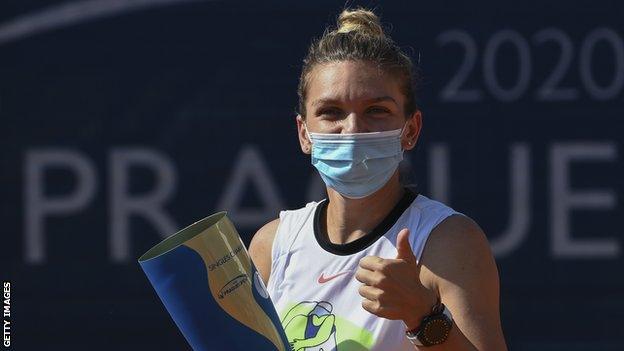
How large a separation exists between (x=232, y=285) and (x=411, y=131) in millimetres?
544

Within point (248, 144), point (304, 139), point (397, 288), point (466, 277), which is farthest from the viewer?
point (248, 144)

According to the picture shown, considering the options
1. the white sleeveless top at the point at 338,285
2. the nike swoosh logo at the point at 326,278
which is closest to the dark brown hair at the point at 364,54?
the white sleeveless top at the point at 338,285

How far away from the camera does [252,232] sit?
3.93 m

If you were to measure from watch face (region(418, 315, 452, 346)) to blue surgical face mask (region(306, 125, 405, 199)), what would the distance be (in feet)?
1.20

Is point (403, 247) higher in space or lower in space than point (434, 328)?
higher

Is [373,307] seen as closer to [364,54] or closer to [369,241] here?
[369,241]

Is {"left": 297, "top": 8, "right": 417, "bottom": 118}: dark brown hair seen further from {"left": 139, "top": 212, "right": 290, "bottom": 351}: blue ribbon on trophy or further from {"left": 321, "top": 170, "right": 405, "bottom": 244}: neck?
{"left": 139, "top": 212, "right": 290, "bottom": 351}: blue ribbon on trophy

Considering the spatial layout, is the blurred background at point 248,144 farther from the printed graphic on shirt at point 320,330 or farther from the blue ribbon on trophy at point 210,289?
the blue ribbon on trophy at point 210,289

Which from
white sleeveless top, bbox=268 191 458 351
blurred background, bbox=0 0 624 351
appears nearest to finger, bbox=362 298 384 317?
white sleeveless top, bbox=268 191 458 351

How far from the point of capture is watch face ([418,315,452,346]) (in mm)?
1858

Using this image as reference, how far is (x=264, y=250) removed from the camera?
2.38 m

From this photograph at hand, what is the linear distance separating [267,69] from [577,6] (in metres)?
1.07

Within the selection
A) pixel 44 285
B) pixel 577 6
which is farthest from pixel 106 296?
pixel 577 6

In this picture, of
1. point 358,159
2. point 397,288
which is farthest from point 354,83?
point 397,288
